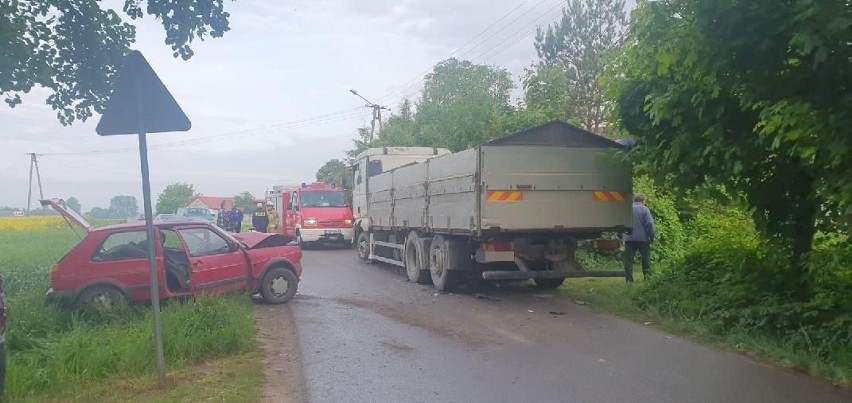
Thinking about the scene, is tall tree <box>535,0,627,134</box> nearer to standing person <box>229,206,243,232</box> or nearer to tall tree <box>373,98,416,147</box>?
tall tree <box>373,98,416,147</box>

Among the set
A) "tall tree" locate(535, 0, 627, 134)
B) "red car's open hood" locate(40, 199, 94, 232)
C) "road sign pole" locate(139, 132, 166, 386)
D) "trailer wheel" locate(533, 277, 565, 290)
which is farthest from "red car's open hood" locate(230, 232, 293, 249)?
"tall tree" locate(535, 0, 627, 134)

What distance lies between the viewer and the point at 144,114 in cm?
633

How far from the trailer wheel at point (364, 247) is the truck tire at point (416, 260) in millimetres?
3940

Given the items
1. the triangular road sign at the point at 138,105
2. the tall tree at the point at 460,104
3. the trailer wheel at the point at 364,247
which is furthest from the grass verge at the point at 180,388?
the tall tree at the point at 460,104

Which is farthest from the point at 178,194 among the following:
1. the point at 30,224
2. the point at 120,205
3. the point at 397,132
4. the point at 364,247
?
the point at 364,247

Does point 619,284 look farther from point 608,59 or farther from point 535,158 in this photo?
point 608,59

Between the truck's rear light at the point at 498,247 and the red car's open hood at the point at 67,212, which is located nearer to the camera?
the red car's open hood at the point at 67,212

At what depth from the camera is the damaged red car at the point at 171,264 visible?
9547 mm

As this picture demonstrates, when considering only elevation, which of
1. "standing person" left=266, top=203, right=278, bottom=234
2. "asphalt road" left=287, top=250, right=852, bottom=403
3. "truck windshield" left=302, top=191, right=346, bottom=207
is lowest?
"asphalt road" left=287, top=250, right=852, bottom=403

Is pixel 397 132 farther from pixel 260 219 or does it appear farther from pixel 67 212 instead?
pixel 67 212

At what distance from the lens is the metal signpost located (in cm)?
623

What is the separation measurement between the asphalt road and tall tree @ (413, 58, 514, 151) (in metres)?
14.7

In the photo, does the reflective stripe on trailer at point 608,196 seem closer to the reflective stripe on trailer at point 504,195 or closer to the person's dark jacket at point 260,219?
the reflective stripe on trailer at point 504,195

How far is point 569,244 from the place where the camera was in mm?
11641
